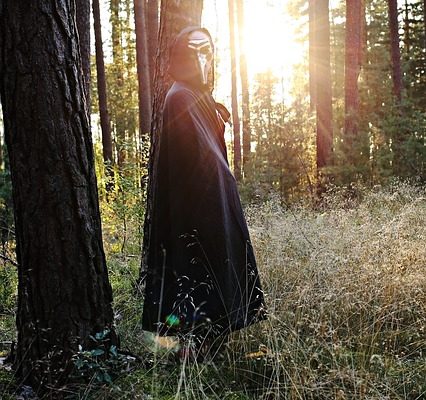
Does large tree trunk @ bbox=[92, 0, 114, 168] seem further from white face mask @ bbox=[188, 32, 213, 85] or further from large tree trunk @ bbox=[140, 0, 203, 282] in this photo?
white face mask @ bbox=[188, 32, 213, 85]

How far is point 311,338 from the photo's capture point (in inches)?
102

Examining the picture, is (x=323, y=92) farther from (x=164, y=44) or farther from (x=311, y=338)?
(x=311, y=338)

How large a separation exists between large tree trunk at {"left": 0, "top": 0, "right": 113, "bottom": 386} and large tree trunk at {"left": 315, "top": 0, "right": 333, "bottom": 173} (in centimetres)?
935

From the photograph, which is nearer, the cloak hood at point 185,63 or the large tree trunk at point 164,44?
Result: the cloak hood at point 185,63

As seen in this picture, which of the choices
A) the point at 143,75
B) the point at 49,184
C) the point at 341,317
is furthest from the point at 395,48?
the point at 49,184

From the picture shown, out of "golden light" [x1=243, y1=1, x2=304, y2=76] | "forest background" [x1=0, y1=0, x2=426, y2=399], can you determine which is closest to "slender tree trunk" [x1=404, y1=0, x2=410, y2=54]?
"forest background" [x1=0, y1=0, x2=426, y2=399]

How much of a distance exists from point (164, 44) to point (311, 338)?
106 inches

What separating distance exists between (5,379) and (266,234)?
9.61 ft

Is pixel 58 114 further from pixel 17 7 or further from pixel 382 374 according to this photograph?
pixel 382 374

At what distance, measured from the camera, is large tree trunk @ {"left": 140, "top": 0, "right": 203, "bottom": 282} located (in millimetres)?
4078

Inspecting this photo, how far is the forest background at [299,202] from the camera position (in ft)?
8.39

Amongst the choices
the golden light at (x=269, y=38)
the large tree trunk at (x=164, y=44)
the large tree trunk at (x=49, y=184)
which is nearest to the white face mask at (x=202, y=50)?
the large tree trunk at (x=49, y=184)

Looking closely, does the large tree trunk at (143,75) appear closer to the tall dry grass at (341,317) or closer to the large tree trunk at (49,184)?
the tall dry grass at (341,317)

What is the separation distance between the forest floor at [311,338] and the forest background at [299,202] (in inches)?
0.6
